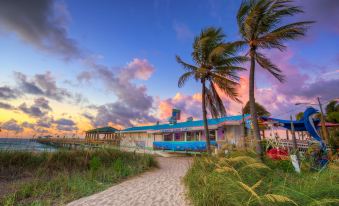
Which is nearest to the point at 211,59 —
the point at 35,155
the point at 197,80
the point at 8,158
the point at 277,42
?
the point at 197,80

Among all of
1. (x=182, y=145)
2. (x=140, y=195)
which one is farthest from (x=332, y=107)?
(x=140, y=195)

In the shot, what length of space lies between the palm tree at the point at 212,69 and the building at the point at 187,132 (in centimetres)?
176

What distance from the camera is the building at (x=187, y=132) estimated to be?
18.4 m

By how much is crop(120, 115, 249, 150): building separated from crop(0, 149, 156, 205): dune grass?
7.17m

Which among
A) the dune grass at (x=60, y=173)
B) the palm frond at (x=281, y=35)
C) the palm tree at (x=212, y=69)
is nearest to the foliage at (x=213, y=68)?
the palm tree at (x=212, y=69)

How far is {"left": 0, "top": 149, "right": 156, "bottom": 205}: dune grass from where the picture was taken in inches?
250

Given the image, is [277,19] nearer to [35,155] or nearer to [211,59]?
[211,59]

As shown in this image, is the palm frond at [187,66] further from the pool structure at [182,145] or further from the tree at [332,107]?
the tree at [332,107]

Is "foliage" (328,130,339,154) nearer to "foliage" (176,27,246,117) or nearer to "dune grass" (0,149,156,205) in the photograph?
"foliage" (176,27,246,117)

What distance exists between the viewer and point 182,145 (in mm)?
21562

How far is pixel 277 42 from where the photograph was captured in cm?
976

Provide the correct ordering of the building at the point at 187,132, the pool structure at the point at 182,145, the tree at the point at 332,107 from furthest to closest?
the tree at the point at 332,107, the pool structure at the point at 182,145, the building at the point at 187,132

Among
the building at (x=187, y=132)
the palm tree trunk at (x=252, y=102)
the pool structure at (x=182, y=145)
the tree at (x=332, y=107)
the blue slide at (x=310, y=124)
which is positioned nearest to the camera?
the palm tree trunk at (x=252, y=102)

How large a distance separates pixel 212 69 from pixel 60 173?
11.5m
